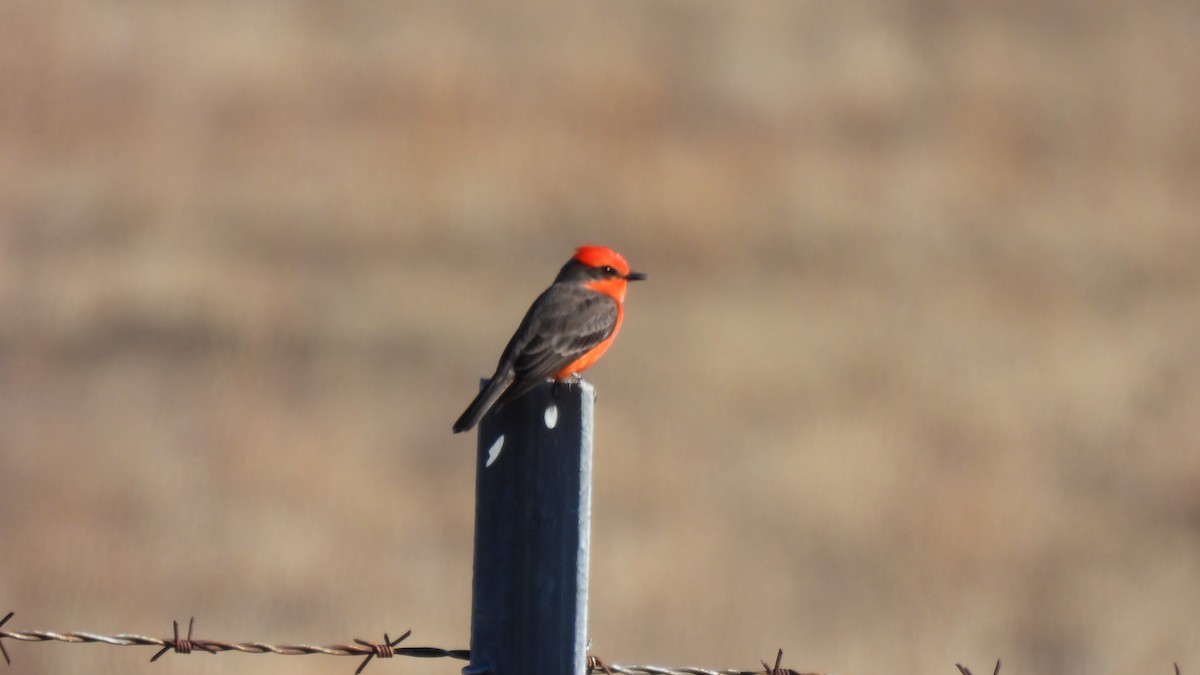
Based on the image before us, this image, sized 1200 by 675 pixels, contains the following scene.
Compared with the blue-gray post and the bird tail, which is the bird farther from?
the blue-gray post

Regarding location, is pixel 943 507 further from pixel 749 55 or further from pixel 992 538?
pixel 749 55

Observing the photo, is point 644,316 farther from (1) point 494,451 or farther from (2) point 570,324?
(1) point 494,451

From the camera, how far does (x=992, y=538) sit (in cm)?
1135

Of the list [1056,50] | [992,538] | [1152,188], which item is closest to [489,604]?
[992,538]

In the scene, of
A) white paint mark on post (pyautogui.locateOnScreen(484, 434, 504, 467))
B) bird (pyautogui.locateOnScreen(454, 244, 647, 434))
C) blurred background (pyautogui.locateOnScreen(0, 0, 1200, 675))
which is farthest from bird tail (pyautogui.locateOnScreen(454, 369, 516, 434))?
blurred background (pyautogui.locateOnScreen(0, 0, 1200, 675))

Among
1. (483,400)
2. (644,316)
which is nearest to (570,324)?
(483,400)

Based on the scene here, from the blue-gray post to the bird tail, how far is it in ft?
2.19

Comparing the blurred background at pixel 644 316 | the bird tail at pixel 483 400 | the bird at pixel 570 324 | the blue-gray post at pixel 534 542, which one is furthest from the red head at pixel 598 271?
the blurred background at pixel 644 316

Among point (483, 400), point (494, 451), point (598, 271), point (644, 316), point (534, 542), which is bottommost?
point (534, 542)

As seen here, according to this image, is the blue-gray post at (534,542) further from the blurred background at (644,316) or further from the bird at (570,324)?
the blurred background at (644,316)

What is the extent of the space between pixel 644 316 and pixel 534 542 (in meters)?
10.5

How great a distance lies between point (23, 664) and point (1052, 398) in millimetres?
8184

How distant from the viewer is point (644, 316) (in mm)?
14023

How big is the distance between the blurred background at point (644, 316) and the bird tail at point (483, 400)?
504 centimetres
